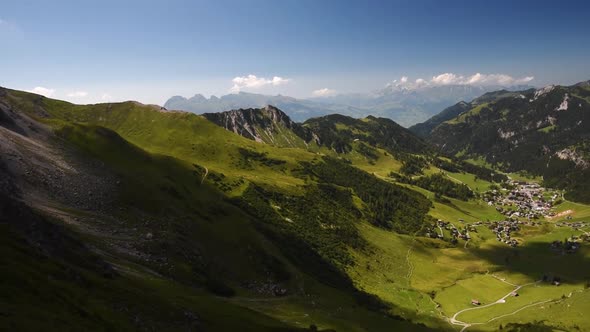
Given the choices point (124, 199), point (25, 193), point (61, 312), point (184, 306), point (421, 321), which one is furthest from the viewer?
point (421, 321)

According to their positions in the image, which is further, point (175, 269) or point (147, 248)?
point (147, 248)

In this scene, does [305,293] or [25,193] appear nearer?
[25,193]

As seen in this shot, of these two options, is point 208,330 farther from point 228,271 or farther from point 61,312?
point 228,271

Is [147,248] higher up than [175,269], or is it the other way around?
[147,248]

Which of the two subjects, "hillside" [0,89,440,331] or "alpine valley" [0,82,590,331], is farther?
"hillside" [0,89,440,331]

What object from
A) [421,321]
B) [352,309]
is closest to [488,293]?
[421,321]

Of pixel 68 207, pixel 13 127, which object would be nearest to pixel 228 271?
pixel 68 207

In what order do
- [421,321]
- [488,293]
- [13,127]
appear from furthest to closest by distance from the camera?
1. [488,293]
2. [421,321]
3. [13,127]

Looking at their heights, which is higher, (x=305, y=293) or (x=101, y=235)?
(x=101, y=235)

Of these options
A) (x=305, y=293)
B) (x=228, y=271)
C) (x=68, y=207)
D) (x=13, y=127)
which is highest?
(x=13, y=127)

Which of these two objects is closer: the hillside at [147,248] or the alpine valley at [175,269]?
the alpine valley at [175,269]

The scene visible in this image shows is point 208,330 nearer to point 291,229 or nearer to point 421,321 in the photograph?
point 421,321
